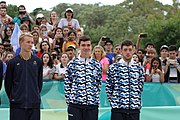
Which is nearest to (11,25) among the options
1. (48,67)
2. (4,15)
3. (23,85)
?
(4,15)

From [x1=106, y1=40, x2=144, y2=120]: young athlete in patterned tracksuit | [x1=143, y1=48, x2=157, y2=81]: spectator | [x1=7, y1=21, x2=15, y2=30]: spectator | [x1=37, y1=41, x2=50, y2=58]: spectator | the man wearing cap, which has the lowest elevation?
[x1=106, y1=40, x2=144, y2=120]: young athlete in patterned tracksuit

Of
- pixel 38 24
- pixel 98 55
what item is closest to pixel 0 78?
pixel 98 55

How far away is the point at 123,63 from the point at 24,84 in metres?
1.60

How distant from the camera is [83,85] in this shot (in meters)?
6.90

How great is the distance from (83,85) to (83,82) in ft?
0.16

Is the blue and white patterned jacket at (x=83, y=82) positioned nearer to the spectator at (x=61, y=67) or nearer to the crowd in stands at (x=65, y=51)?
the crowd in stands at (x=65, y=51)

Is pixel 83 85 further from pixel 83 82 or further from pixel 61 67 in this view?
pixel 61 67

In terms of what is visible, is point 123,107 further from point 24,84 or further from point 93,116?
point 24,84

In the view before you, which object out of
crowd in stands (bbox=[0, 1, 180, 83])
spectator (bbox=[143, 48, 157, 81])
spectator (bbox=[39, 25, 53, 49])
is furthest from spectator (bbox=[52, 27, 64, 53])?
spectator (bbox=[143, 48, 157, 81])

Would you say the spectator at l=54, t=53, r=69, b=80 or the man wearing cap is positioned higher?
the man wearing cap

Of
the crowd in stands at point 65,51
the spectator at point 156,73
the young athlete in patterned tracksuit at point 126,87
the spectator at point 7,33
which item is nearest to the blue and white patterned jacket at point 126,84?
the young athlete in patterned tracksuit at point 126,87

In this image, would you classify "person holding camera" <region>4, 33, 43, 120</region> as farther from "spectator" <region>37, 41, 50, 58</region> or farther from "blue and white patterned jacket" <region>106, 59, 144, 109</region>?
"spectator" <region>37, 41, 50, 58</region>

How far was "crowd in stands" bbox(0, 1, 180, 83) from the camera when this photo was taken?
10.0 metres

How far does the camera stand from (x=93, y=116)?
6.96 meters
